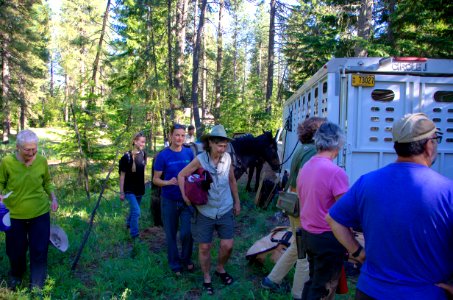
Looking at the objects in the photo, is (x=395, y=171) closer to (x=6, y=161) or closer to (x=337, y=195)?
(x=337, y=195)

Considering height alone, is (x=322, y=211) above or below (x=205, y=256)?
above

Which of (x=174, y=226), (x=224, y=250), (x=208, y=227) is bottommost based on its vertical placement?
(x=224, y=250)

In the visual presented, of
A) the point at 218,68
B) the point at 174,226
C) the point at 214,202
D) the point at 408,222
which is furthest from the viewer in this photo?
the point at 218,68

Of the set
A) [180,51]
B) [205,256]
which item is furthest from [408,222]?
[180,51]

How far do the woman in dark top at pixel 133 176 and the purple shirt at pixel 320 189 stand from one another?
3.51 metres

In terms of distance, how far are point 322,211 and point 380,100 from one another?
3.29 metres

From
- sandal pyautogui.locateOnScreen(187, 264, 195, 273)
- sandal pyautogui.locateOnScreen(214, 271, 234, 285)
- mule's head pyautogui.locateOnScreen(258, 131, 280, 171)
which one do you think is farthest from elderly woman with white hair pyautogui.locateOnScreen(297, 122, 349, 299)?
mule's head pyautogui.locateOnScreen(258, 131, 280, 171)

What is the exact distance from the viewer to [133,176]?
5969 mm

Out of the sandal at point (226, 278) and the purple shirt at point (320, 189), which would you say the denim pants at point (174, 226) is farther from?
the purple shirt at point (320, 189)

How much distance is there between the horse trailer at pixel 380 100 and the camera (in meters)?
5.46

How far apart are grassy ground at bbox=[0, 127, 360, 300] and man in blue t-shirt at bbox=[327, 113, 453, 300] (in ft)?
7.64

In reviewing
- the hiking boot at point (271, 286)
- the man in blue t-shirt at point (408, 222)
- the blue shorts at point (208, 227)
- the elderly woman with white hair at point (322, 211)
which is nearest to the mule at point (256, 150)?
the blue shorts at point (208, 227)

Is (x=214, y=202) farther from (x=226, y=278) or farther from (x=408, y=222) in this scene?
(x=408, y=222)

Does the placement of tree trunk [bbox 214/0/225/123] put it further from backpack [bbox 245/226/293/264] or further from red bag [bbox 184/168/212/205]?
red bag [bbox 184/168/212/205]
